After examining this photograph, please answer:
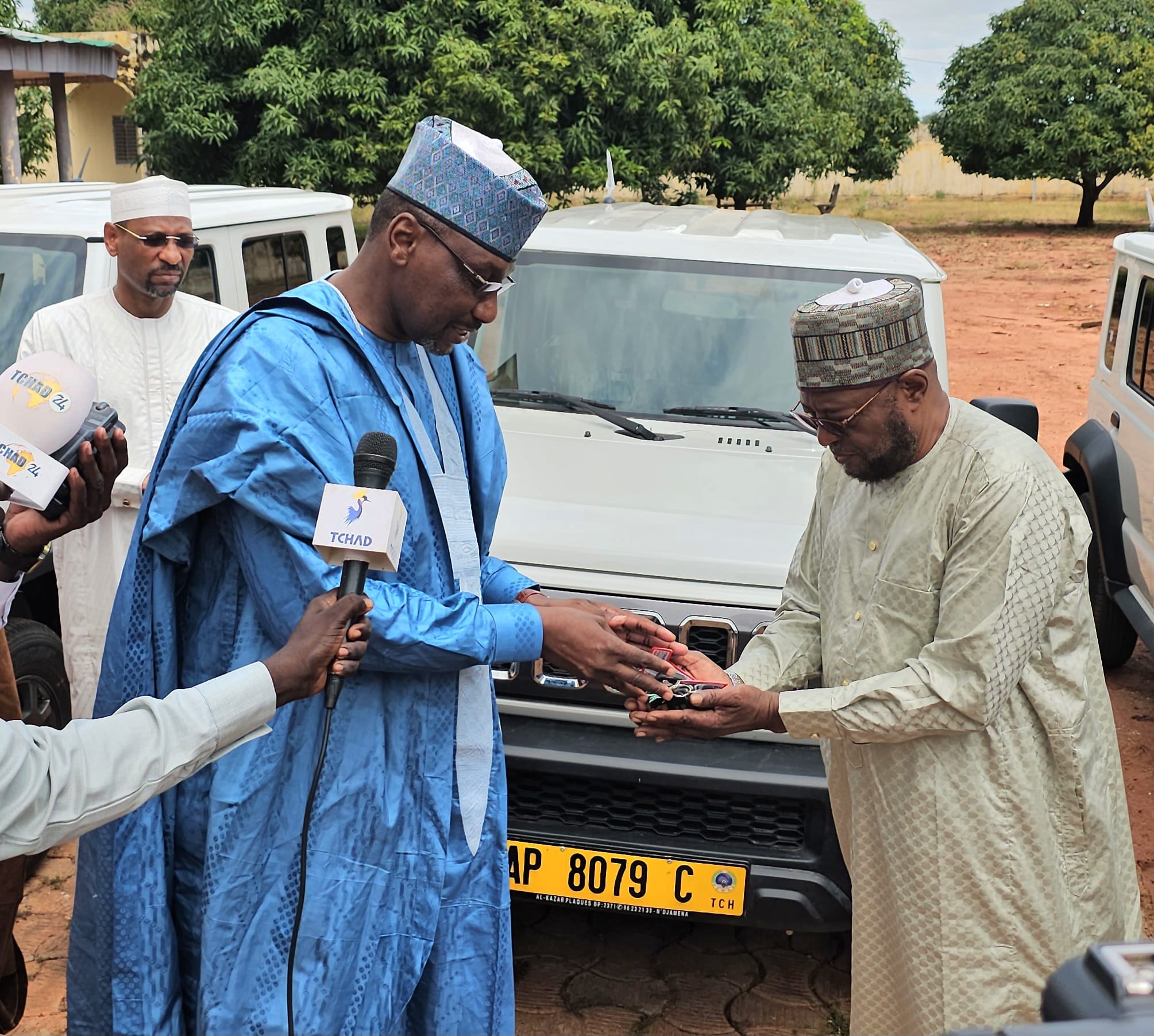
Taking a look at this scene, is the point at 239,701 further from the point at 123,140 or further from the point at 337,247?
the point at 123,140

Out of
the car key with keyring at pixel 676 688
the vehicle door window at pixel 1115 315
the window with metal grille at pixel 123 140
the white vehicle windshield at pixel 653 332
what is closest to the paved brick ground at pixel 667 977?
the car key with keyring at pixel 676 688

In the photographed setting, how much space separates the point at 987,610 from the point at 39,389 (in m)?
1.66

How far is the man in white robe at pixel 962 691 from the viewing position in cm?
228

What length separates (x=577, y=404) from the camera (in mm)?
4387

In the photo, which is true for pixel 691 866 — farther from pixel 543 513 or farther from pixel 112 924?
pixel 112 924

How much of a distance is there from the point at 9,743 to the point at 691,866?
2.06 meters

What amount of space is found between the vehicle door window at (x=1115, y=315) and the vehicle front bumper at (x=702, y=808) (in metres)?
3.64

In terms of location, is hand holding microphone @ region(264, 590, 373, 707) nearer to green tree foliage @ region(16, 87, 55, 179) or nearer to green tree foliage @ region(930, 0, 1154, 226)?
green tree foliage @ region(16, 87, 55, 179)

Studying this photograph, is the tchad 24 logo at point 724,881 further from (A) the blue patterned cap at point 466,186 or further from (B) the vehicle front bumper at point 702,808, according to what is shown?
(A) the blue patterned cap at point 466,186

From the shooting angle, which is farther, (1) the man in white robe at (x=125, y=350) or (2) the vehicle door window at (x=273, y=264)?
(2) the vehicle door window at (x=273, y=264)

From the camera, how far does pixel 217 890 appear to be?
231cm

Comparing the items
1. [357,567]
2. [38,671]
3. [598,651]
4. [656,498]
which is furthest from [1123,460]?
[357,567]

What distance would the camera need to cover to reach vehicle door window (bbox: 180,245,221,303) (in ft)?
18.1

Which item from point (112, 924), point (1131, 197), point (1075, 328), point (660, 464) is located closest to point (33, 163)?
point (1075, 328)
